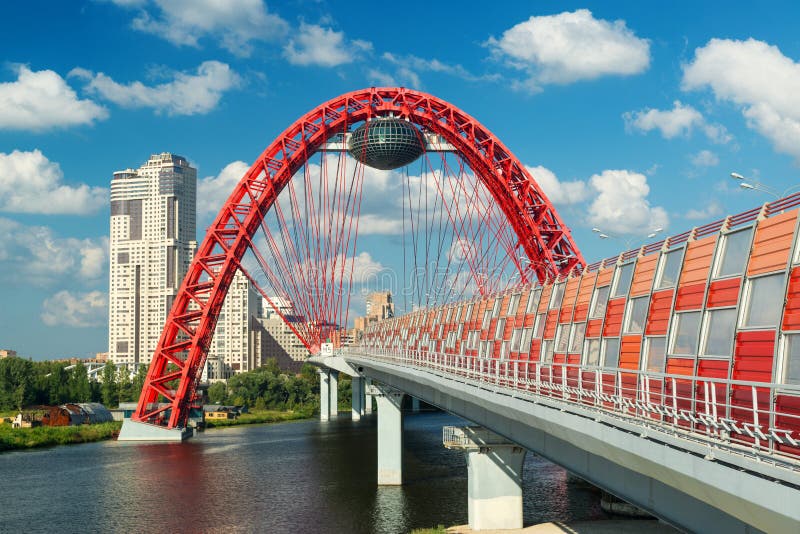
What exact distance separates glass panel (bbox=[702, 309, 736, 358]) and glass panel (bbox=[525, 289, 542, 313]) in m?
12.9

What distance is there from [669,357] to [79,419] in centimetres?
8585

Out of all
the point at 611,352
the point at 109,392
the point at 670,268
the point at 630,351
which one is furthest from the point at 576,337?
the point at 109,392

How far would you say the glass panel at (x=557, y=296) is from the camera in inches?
1007

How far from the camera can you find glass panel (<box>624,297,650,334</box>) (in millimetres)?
18094

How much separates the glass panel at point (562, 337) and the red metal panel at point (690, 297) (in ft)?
22.8

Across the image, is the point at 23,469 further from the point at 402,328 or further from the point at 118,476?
the point at 402,328

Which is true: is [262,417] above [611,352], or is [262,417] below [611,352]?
below

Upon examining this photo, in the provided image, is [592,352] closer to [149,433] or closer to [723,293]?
[723,293]

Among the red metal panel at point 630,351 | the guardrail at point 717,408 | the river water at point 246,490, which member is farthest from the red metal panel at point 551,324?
the river water at point 246,490

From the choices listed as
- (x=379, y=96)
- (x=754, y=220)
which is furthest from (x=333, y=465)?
(x=754, y=220)

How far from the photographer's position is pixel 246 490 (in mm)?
47188

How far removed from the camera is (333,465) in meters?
57.7

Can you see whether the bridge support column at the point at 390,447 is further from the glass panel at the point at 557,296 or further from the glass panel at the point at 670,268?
the glass panel at the point at 670,268

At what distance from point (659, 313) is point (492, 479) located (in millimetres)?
17496
